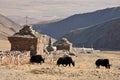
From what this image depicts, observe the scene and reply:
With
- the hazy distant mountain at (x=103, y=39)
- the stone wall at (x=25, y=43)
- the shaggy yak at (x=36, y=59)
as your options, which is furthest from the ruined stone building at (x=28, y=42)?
the hazy distant mountain at (x=103, y=39)

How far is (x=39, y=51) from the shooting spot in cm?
4138

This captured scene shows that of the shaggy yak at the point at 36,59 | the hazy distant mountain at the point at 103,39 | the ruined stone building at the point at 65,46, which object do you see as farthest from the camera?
the hazy distant mountain at the point at 103,39

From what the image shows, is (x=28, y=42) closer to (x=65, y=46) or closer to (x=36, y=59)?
(x=36, y=59)

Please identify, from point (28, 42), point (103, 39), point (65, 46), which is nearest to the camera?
point (28, 42)

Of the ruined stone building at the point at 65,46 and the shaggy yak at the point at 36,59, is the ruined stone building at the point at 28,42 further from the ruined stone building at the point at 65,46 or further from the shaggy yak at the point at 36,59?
the ruined stone building at the point at 65,46

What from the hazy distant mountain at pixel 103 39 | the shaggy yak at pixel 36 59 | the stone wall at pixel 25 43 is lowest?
the shaggy yak at pixel 36 59

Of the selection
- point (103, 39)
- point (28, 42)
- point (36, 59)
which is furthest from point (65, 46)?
point (103, 39)

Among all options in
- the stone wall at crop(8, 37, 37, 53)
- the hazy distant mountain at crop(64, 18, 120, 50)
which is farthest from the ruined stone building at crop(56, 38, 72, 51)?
the hazy distant mountain at crop(64, 18, 120, 50)

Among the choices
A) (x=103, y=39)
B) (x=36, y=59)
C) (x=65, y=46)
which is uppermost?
(x=103, y=39)

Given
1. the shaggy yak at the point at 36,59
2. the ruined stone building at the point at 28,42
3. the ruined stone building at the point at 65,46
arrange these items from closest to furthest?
1. the shaggy yak at the point at 36,59
2. the ruined stone building at the point at 28,42
3. the ruined stone building at the point at 65,46

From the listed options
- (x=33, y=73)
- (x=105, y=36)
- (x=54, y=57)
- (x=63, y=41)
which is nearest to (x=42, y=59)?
(x=54, y=57)

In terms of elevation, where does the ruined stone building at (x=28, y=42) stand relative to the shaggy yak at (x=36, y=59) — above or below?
above

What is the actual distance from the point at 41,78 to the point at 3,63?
7723 millimetres

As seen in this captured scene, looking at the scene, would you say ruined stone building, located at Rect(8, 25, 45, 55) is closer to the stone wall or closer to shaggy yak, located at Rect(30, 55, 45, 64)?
the stone wall
